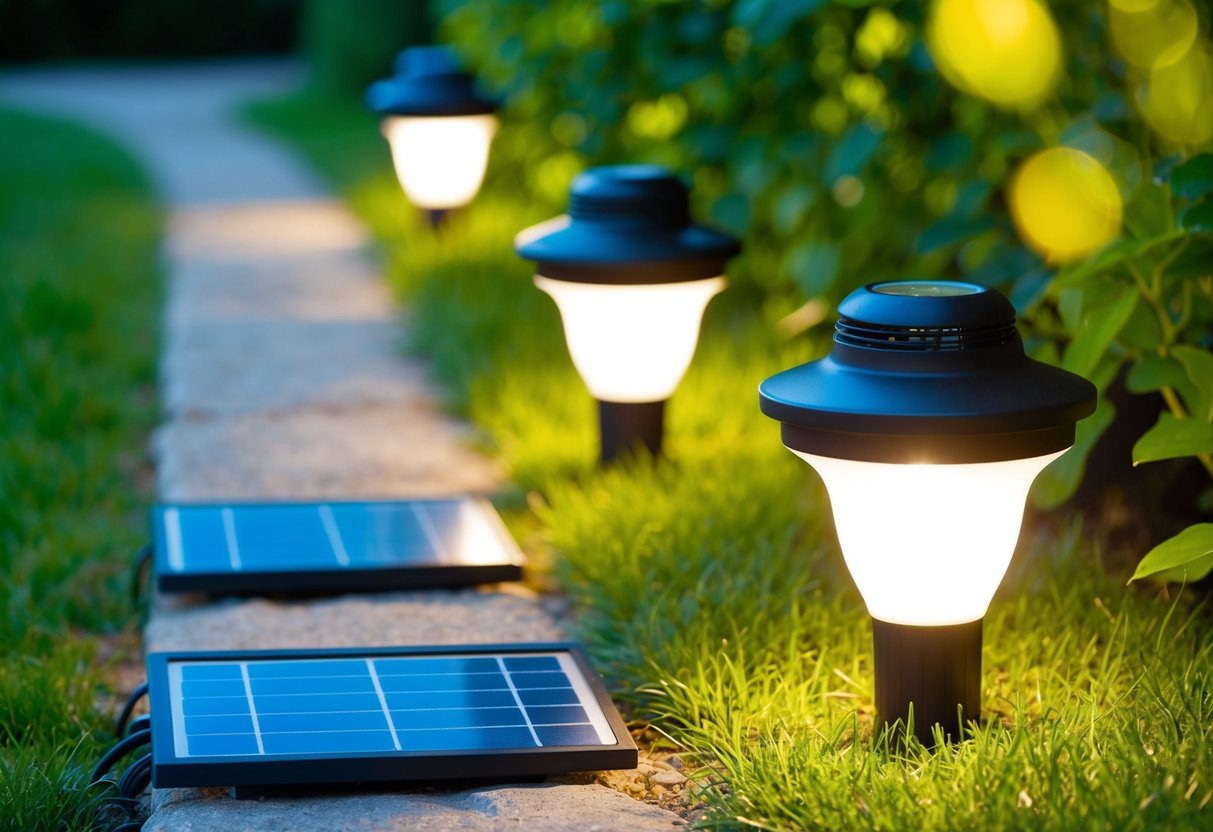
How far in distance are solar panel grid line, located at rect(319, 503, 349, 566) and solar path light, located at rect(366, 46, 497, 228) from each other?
119 inches

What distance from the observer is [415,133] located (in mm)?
6125

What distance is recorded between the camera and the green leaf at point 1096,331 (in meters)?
2.31

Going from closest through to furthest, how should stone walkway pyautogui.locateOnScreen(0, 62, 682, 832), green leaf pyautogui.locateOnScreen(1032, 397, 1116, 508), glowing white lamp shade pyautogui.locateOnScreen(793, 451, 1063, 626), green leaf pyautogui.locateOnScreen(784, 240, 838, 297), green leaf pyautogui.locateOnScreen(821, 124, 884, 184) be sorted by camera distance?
glowing white lamp shade pyautogui.locateOnScreen(793, 451, 1063, 626) → stone walkway pyautogui.locateOnScreen(0, 62, 682, 832) → green leaf pyautogui.locateOnScreen(1032, 397, 1116, 508) → green leaf pyautogui.locateOnScreen(821, 124, 884, 184) → green leaf pyautogui.locateOnScreen(784, 240, 838, 297)

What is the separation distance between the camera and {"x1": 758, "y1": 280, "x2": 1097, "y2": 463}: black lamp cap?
1897 millimetres

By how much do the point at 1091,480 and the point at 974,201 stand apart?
0.69 meters

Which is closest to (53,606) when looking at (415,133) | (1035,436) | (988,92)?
(1035,436)

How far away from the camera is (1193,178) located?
7.66 ft

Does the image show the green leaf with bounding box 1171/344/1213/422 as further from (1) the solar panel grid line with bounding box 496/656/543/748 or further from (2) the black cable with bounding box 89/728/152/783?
(2) the black cable with bounding box 89/728/152/783

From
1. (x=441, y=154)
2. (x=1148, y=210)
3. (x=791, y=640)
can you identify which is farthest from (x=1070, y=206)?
(x=441, y=154)

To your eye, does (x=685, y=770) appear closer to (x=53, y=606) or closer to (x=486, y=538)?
(x=486, y=538)

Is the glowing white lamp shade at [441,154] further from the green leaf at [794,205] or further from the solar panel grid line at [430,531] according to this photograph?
the solar panel grid line at [430,531]

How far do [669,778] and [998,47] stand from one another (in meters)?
1.78

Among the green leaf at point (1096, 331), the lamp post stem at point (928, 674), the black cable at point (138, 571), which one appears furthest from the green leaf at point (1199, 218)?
the black cable at point (138, 571)

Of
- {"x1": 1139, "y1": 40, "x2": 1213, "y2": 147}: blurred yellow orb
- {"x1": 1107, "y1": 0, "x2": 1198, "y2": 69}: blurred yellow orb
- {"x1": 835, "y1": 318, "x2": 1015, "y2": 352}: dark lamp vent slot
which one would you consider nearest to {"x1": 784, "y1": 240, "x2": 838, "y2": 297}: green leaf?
{"x1": 1107, "y1": 0, "x2": 1198, "y2": 69}: blurred yellow orb
